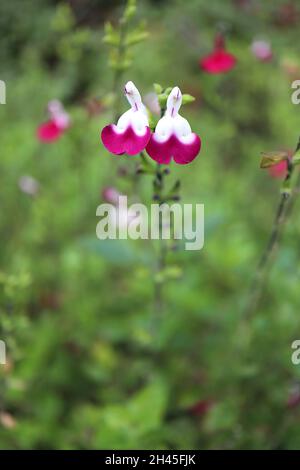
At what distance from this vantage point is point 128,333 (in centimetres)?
221

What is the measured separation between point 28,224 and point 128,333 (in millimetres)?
889

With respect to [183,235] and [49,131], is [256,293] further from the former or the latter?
[49,131]

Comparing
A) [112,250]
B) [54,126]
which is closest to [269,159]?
[112,250]

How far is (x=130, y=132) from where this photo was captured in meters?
1.15

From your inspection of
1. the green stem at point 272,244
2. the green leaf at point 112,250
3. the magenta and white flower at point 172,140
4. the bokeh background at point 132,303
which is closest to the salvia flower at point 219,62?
the bokeh background at point 132,303

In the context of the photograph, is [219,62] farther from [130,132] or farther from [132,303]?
[132,303]

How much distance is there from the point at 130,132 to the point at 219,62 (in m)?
0.98

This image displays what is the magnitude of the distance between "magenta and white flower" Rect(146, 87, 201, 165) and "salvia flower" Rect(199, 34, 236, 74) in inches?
33.1

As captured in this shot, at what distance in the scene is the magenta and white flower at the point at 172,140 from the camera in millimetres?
1146

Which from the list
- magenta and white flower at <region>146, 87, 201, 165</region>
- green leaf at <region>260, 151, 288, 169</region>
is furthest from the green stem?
magenta and white flower at <region>146, 87, 201, 165</region>

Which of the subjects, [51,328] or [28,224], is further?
[28,224]

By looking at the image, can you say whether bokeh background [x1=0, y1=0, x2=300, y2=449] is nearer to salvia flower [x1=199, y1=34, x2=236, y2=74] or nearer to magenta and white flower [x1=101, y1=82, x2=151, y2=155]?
salvia flower [x1=199, y1=34, x2=236, y2=74]
